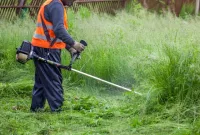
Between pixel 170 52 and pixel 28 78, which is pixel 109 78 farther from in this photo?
pixel 170 52

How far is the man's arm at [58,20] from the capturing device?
8.01 metres

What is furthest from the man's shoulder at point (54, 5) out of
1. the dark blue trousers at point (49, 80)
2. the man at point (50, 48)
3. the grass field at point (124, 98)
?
the grass field at point (124, 98)

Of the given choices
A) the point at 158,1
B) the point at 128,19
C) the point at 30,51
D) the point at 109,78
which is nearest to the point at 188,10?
the point at 158,1

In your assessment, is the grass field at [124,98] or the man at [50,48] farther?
the man at [50,48]

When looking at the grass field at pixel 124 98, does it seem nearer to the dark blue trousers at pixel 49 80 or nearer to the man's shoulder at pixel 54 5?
the dark blue trousers at pixel 49 80

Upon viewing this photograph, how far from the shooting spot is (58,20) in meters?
8.06

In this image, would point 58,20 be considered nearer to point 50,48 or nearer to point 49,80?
point 50,48

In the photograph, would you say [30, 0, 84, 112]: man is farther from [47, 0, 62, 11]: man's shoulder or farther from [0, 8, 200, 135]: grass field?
[0, 8, 200, 135]: grass field

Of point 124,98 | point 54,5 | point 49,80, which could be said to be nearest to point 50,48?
point 49,80

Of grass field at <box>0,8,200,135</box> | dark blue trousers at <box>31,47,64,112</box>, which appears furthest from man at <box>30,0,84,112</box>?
grass field at <box>0,8,200,135</box>

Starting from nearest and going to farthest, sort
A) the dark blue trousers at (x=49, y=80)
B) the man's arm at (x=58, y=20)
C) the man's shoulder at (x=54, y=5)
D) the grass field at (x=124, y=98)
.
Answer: the grass field at (x=124, y=98), the man's arm at (x=58, y=20), the man's shoulder at (x=54, y=5), the dark blue trousers at (x=49, y=80)

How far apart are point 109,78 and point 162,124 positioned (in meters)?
3.69

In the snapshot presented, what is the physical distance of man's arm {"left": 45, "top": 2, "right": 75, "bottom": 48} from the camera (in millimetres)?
8008

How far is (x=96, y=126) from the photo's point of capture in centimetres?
739
